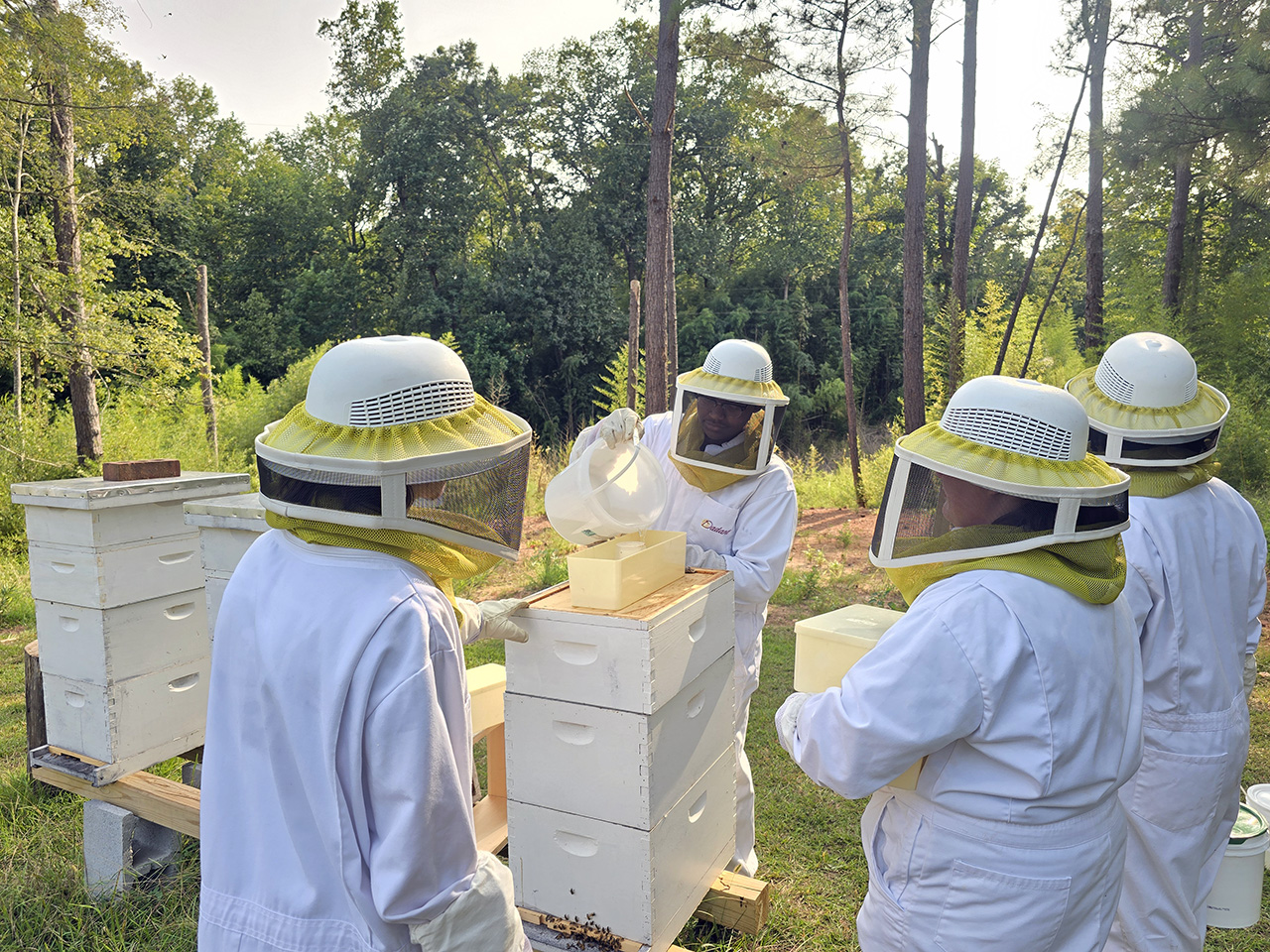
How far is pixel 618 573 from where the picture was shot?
87.7 inches

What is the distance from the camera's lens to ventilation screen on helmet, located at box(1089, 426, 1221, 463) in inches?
93.3

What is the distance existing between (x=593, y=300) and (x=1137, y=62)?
14.6 metres

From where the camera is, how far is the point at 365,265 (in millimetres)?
25750

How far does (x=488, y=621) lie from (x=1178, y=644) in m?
1.98

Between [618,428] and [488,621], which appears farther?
[618,428]

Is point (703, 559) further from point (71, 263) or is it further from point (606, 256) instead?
point (606, 256)

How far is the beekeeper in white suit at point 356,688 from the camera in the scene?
131cm

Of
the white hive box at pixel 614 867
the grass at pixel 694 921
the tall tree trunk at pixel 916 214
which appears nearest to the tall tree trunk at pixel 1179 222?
the tall tree trunk at pixel 916 214

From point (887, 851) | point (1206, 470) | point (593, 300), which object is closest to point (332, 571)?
point (887, 851)

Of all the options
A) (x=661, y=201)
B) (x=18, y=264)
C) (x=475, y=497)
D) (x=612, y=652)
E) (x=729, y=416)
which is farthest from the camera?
(x=18, y=264)

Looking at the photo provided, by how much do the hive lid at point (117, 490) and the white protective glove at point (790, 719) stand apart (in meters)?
2.36

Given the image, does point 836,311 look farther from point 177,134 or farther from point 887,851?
point 887,851

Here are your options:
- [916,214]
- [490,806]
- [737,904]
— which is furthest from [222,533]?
[916,214]

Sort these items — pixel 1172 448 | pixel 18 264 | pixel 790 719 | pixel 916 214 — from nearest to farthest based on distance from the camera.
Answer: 1. pixel 790 719
2. pixel 1172 448
3. pixel 18 264
4. pixel 916 214
